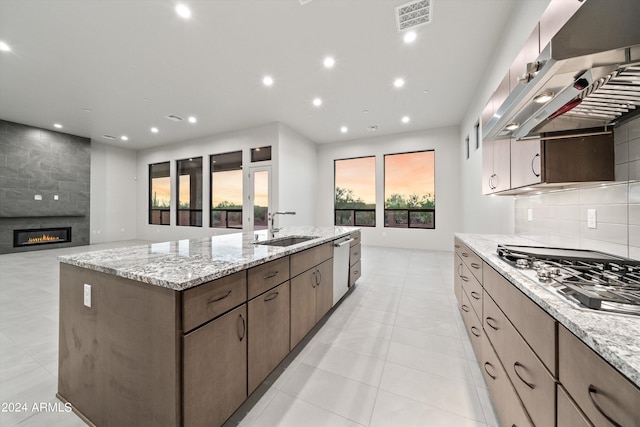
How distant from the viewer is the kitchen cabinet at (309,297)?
184cm

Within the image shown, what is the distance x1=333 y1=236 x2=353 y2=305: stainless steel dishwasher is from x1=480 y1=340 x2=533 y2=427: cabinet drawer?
145 cm

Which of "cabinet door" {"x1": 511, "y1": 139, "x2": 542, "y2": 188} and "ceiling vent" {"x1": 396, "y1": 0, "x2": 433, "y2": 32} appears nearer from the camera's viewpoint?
"cabinet door" {"x1": 511, "y1": 139, "x2": 542, "y2": 188}

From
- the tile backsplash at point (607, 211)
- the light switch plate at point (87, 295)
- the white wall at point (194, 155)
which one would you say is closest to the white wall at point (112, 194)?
the white wall at point (194, 155)

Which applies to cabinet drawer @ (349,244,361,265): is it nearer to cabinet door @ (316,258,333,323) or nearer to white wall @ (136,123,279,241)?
cabinet door @ (316,258,333,323)

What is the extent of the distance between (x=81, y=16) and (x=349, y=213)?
6513mm

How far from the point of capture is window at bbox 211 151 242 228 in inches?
275

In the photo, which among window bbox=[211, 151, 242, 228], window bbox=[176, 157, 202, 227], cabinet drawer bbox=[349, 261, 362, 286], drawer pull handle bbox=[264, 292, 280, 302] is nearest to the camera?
drawer pull handle bbox=[264, 292, 280, 302]

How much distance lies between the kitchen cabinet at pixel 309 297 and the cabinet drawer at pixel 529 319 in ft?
4.15

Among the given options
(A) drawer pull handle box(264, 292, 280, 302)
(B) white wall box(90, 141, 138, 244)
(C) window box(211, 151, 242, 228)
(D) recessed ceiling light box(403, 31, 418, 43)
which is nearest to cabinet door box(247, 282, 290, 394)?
(A) drawer pull handle box(264, 292, 280, 302)

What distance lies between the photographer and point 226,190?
23.7 ft

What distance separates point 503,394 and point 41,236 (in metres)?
10.2

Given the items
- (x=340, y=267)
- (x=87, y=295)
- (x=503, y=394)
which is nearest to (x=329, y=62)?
(x=340, y=267)

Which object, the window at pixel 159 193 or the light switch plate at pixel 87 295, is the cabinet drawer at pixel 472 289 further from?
the window at pixel 159 193

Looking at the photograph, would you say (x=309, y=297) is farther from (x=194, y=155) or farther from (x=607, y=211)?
(x=194, y=155)
